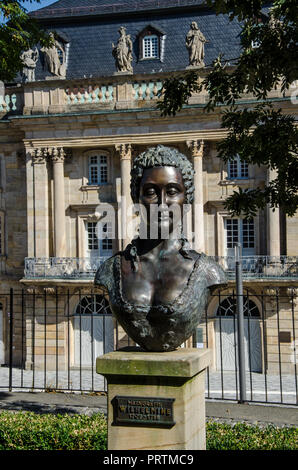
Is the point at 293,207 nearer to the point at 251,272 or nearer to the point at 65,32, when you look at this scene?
the point at 251,272

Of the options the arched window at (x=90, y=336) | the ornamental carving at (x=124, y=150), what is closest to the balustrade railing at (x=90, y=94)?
the ornamental carving at (x=124, y=150)

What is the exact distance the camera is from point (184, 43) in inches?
1083

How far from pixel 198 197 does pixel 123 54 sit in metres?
6.55

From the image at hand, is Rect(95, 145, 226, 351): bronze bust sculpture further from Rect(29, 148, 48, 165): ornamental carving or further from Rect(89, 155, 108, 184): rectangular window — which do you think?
Rect(89, 155, 108, 184): rectangular window

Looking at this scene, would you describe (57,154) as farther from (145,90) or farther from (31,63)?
(145,90)

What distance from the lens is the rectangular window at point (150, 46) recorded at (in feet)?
90.9

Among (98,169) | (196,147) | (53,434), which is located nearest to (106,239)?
(98,169)

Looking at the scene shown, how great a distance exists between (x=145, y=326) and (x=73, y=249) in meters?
22.0

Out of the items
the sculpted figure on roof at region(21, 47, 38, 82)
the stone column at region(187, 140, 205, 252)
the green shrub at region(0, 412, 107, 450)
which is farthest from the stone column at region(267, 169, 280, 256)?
the green shrub at region(0, 412, 107, 450)

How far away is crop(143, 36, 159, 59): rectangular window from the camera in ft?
90.9

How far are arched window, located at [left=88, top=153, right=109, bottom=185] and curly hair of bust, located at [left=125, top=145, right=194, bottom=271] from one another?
21.6 m

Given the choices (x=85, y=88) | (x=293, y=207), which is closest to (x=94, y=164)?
(x=85, y=88)

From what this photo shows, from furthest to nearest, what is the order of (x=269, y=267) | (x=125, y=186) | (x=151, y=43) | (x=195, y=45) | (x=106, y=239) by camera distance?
(x=151, y=43)
(x=106, y=239)
(x=125, y=186)
(x=195, y=45)
(x=269, y=267)

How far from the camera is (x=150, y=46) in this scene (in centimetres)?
2773
